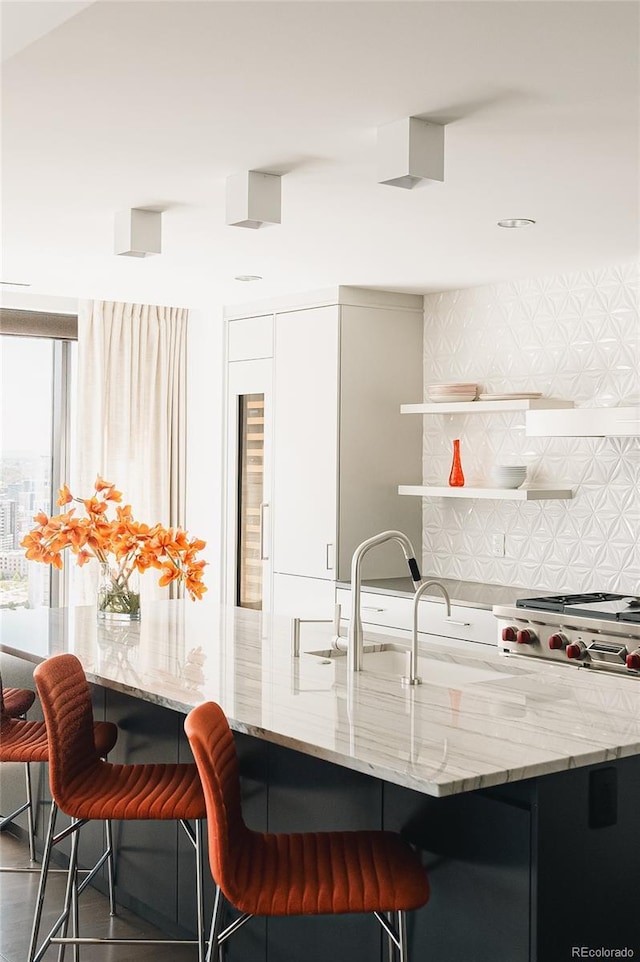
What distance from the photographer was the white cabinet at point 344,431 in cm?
561

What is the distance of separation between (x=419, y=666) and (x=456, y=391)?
7.91 feet

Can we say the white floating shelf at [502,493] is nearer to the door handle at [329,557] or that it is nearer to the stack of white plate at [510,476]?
the stack of white plate at [510,476]

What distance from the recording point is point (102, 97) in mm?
2719

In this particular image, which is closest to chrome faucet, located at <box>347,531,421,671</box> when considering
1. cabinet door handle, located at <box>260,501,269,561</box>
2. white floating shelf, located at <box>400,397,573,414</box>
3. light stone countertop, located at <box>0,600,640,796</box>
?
light stone countertop, located at <box>0,600,640,796</box>

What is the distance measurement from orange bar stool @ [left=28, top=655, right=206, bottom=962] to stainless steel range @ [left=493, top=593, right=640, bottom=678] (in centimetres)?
188

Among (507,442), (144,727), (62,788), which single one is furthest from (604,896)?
(507,442)

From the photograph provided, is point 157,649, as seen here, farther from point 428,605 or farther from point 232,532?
point 232,532

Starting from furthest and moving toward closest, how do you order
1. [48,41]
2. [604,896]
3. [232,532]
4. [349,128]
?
[232,532] < [349,128] < [48,41] < [604,896]

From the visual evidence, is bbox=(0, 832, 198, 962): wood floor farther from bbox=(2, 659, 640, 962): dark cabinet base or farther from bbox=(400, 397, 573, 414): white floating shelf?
bbox=(400, 397, 573, 414): white floating shelf

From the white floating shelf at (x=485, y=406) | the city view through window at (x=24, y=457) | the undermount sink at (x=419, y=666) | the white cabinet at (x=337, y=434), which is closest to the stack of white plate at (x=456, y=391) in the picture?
the white floating shelf at (x=485, y=406)

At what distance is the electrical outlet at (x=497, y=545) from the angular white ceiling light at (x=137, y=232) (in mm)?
2400

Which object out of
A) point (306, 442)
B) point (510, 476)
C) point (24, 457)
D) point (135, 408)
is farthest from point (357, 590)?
point (24, 457)

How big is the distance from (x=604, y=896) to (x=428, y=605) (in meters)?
2.79

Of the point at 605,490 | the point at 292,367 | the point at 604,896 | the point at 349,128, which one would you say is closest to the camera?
the point at 604,896
